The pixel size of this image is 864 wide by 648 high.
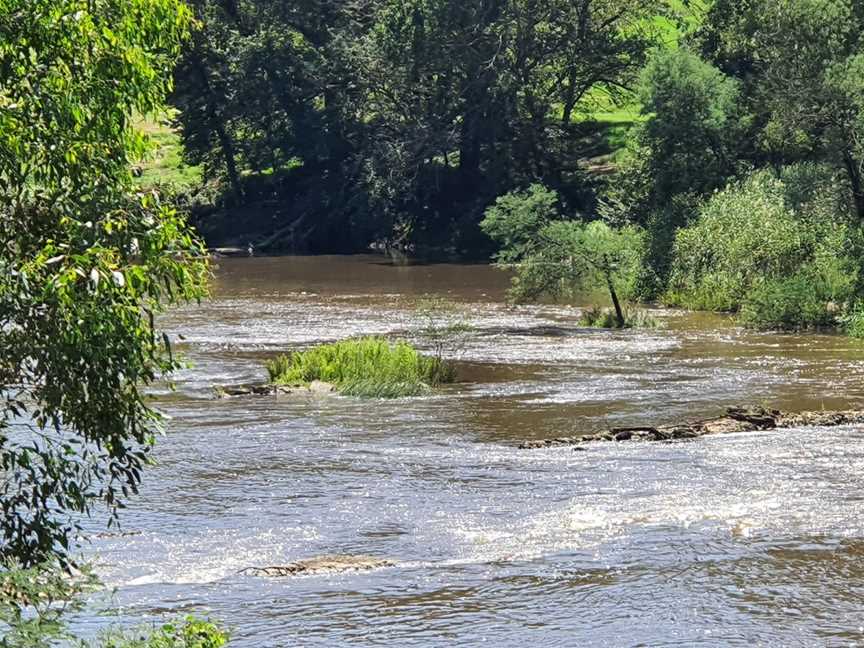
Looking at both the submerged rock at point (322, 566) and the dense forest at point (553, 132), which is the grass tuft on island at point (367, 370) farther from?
the submerged rock at point (322, 566)

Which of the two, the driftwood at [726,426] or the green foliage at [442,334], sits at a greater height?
the green foliage at [442,334]

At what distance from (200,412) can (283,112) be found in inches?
2119

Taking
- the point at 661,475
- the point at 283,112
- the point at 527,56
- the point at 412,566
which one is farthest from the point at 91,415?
the point at 283,112

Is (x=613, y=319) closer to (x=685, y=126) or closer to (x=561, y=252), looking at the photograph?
(x=561, y=252)

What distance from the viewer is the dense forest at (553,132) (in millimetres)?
48594

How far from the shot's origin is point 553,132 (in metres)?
73.2

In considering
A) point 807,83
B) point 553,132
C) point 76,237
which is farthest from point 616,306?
point 76,237

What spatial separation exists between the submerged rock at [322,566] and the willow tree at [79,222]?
7.15 meters

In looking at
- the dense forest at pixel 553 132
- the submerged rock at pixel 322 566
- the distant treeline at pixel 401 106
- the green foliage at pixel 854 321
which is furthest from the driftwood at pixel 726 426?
the distant treeline at pixel 401 106

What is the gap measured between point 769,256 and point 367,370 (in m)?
19.6

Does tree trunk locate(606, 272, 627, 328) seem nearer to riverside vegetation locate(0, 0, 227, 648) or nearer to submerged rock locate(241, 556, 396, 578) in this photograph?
submerged rock locate(241, 556, 396, 578)

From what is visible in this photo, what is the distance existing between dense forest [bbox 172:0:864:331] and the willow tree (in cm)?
3418

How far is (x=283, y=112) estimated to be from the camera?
81312mm

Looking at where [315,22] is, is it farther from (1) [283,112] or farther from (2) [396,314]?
(2) [396,314]
